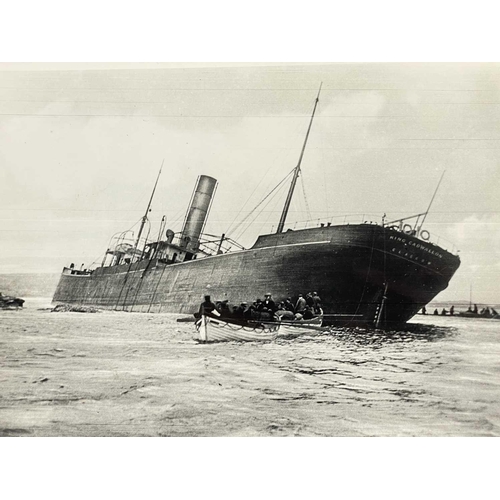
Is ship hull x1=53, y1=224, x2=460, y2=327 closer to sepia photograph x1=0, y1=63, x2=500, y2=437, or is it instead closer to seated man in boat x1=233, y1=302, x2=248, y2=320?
sepia photograph x1=0, y1=63, x2=500, y2=437

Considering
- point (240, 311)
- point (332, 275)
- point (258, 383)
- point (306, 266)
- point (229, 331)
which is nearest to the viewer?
point (258, 383)

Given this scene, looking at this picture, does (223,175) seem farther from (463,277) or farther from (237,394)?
(463,277)

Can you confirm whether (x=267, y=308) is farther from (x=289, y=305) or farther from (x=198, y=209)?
(x=198, y=209)

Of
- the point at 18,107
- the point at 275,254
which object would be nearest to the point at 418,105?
the point at 275,254

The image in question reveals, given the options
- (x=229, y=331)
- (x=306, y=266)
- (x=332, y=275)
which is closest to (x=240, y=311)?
(x=229, y=331)

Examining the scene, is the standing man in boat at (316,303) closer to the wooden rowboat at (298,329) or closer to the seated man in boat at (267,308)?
the wooden rowboat at (298,329)
